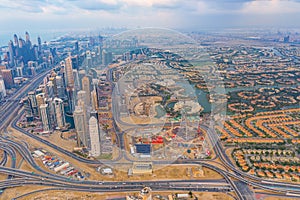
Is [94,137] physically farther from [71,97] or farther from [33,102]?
[33,102]

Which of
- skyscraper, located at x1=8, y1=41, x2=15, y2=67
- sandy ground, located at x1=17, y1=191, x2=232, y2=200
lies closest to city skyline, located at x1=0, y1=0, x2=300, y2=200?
sandy ground, located at x1=17, y1=191, x2=232, y2=200

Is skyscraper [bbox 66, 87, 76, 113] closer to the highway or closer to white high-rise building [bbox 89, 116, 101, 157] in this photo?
the highway

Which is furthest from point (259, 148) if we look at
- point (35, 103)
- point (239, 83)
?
point (35, 103)

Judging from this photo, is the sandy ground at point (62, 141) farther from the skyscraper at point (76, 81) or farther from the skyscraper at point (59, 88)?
the skyscraper at point (59, 88)

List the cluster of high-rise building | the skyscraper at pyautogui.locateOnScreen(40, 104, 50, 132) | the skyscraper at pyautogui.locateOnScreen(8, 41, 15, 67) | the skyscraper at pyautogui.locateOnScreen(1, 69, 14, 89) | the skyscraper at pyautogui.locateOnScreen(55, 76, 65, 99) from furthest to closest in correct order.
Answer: the skyscraper at pyautogui.locateOnScreen(8, 41, 15, 67) < the cluster of high-rise building < the skyscraper at pyautogui.locateOnScreen(1, 69, 14, 89) < the skyscraper at pyautogui.locateOnScreen(55, 76, 65, 99) < the skyscraper at pyautogui.locateOnScreen(40, 104, 50, 132)

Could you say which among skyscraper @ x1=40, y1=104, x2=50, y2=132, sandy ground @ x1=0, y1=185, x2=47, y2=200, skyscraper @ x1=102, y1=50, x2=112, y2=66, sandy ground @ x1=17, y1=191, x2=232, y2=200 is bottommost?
sandy ground @ x1=0, y1=185, x2=47, y2=200

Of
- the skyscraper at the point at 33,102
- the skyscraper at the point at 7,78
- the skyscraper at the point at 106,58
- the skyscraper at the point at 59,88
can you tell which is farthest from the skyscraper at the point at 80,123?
the skyscraper at the point at 7,78

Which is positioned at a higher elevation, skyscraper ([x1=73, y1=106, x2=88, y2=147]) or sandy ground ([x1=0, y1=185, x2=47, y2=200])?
skyscraper ([x1=73, y1=106, x2=88, y2=147])
